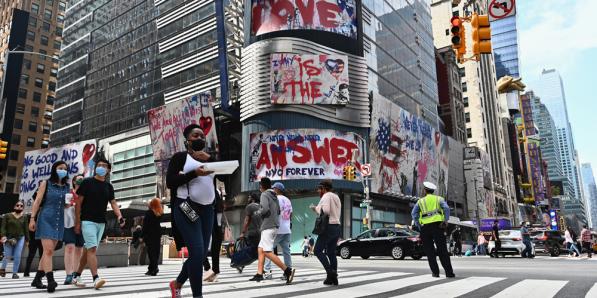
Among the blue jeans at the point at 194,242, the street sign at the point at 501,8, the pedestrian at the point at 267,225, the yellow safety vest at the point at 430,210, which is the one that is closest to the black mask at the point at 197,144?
the blue jeans at the point at 194,242

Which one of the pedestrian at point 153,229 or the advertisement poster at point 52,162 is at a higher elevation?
the advertisement poster at point 52,162

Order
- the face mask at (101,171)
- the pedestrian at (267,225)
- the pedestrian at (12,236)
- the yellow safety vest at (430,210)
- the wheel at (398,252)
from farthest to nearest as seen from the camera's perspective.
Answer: the wheel at (398,252)
the pedestrian at (12,236)
the yellow safety vest at (430,210)
the pedestrian at (267,225)
the face mask at (101,171)

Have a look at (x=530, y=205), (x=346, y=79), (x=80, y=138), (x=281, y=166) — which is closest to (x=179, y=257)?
(x=281, y=166)

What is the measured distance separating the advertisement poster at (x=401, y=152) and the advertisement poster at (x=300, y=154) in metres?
4.08

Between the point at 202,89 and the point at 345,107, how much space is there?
15.2 metres

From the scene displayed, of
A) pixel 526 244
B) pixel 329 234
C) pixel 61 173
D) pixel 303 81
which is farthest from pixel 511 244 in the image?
pixel 61 173

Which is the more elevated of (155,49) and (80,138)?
(155,49)

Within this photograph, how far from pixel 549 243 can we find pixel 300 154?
17648mm

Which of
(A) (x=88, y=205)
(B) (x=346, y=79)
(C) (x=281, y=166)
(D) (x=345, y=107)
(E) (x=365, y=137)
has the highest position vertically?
(B) (x=346, y=79)

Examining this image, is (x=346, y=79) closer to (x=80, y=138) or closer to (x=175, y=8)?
(x=175, y=8)

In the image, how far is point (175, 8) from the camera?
4888 cm

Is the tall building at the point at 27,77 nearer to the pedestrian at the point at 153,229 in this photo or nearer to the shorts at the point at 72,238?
the pedestrian at the point at 153,229

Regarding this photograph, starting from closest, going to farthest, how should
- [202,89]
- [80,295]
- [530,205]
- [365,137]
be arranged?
[80,295] < [365,137] < [202,89] < [530,205]

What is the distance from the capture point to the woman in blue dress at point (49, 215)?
6.37 m
